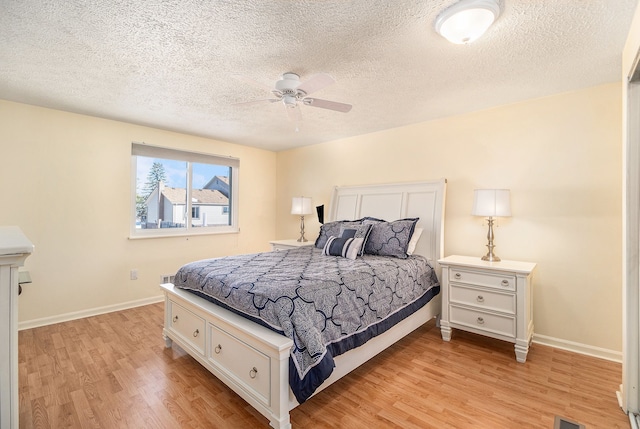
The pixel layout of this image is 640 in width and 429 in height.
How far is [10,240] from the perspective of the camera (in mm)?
1126

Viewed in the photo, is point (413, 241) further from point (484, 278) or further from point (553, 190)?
point (553, 190)

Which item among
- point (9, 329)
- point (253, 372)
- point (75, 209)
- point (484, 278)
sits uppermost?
point (75, 209)

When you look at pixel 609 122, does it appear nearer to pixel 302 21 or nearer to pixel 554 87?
pixel 554 87

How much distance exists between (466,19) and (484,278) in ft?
6.72

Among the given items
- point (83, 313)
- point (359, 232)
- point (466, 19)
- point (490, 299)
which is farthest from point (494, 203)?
point (83, 313)

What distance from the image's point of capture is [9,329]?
3.37 feet

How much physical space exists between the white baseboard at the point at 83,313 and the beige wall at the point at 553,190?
3.85m

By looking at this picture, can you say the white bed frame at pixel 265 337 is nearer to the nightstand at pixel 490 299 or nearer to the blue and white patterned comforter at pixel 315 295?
the blue and white patterned comforter at pixel 315 295

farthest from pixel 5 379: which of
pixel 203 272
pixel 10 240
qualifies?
pixel 203 272

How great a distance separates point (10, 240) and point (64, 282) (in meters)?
2.85

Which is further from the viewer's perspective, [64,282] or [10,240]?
[64,282]

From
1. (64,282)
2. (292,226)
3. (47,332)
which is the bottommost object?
(47,332)

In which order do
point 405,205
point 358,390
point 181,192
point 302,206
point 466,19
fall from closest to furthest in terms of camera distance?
1. point 466,19
2. point 358,390
3. point 405,205
4. point 181,192
5. point 302,206

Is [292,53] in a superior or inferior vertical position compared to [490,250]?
superior
